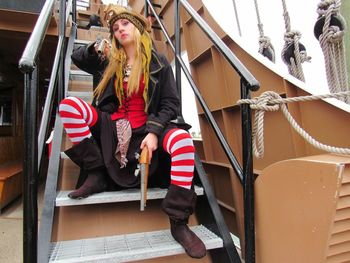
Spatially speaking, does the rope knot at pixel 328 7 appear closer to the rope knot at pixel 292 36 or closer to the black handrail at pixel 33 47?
the rope knot at pixel 292 36

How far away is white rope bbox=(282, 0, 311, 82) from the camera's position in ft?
5.50

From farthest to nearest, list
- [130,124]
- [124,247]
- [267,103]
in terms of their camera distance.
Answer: [130,124]
[124,247]
[267,103]

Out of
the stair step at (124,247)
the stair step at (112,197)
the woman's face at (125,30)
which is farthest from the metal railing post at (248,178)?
the woman's face at (125,30)

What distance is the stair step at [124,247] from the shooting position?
1.05 metres

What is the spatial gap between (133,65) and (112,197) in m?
0.68

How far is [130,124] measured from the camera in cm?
144

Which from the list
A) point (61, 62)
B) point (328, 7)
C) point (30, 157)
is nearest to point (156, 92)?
point (61, 62)

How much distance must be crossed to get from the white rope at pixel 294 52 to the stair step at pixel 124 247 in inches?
41.8

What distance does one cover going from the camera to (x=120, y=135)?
1382mm

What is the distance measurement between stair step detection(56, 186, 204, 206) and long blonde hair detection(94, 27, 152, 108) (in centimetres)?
48

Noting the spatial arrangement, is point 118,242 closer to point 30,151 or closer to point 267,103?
point 30,151

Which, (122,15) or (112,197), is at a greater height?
(122,15)

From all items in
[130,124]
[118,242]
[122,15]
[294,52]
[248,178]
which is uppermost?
[122,15]

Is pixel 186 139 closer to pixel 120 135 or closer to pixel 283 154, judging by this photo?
pixel 120 135
